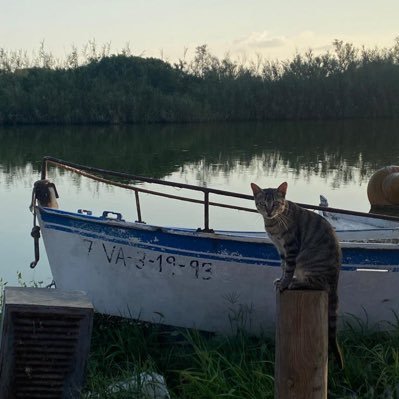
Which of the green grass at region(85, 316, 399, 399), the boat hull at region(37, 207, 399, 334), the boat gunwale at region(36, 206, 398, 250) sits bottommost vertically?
the green grass at region(85, 316, 399, 399)

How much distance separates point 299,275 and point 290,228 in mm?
305

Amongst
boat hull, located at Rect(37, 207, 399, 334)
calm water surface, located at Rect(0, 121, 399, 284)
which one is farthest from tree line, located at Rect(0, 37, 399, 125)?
boat hull, located at Rect(37, 207, 399, 334)

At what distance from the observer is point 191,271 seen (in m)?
6.36

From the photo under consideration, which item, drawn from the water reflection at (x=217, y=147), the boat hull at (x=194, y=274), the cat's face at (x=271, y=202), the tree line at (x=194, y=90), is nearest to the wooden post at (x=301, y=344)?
the cat's face at (x=271, y=202)

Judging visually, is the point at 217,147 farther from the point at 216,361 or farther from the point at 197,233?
the point at 216,361

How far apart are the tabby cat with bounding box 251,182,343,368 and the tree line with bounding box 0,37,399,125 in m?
33.4

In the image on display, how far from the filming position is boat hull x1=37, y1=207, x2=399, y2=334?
6188 millimetres

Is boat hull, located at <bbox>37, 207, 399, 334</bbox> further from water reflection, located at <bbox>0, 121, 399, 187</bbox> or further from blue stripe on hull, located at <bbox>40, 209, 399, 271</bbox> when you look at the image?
water reflection, located at <bbox>0, 121, 399, 187</bbox>

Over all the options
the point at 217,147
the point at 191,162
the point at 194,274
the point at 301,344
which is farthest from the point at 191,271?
the point at 217,147

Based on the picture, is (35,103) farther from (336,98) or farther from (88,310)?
(88,310)

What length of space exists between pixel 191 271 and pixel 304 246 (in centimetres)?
199

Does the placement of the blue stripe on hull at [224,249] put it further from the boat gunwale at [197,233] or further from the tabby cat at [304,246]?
the tabby cat at [304,246]

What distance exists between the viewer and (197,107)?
37.7m

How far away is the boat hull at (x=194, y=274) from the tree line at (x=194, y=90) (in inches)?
1238
